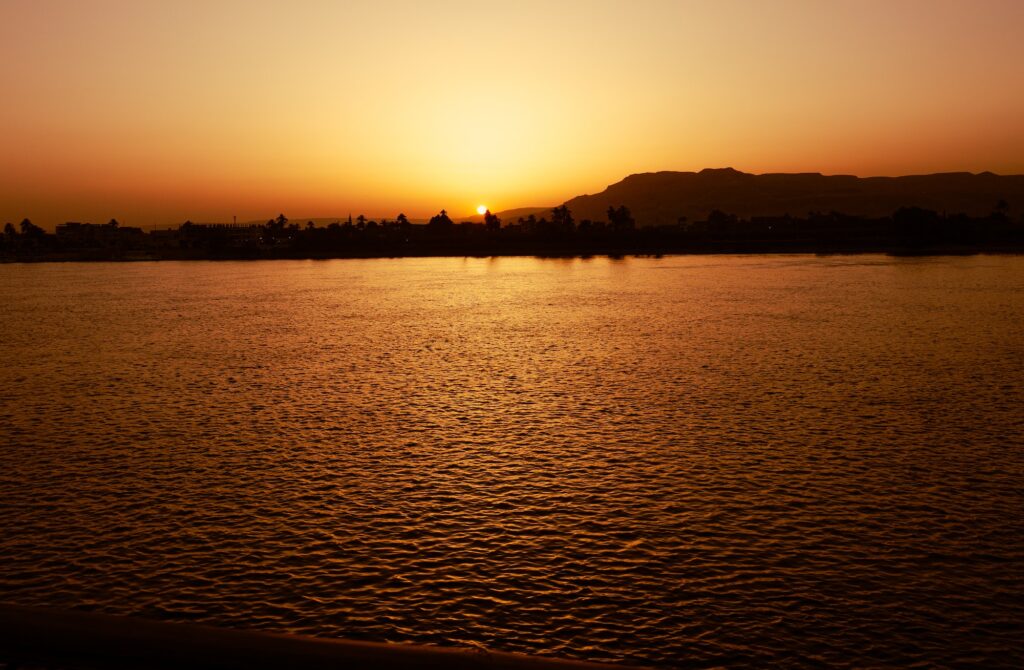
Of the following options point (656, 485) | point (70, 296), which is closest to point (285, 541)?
point (656, 485)

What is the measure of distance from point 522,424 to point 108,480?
16.2 meters

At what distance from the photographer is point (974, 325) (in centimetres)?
7062

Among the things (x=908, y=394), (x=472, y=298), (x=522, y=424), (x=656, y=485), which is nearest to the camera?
(x=656, y=485)

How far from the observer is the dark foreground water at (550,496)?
1595 centimetres

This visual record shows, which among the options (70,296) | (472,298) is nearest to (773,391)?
(472,298)

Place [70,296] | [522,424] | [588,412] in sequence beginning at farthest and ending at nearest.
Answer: [70,296], [588,412], [522,424]

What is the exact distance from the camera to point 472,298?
121000mm

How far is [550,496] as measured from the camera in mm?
23766

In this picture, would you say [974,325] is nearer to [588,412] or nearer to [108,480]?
[588,412]

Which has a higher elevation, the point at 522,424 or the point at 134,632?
the point at 134,632

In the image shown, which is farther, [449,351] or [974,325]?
[974,325]

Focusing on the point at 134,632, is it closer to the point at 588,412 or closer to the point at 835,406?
the point at 588,412

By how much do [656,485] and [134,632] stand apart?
2142 centimetres

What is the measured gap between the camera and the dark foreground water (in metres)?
16.0
